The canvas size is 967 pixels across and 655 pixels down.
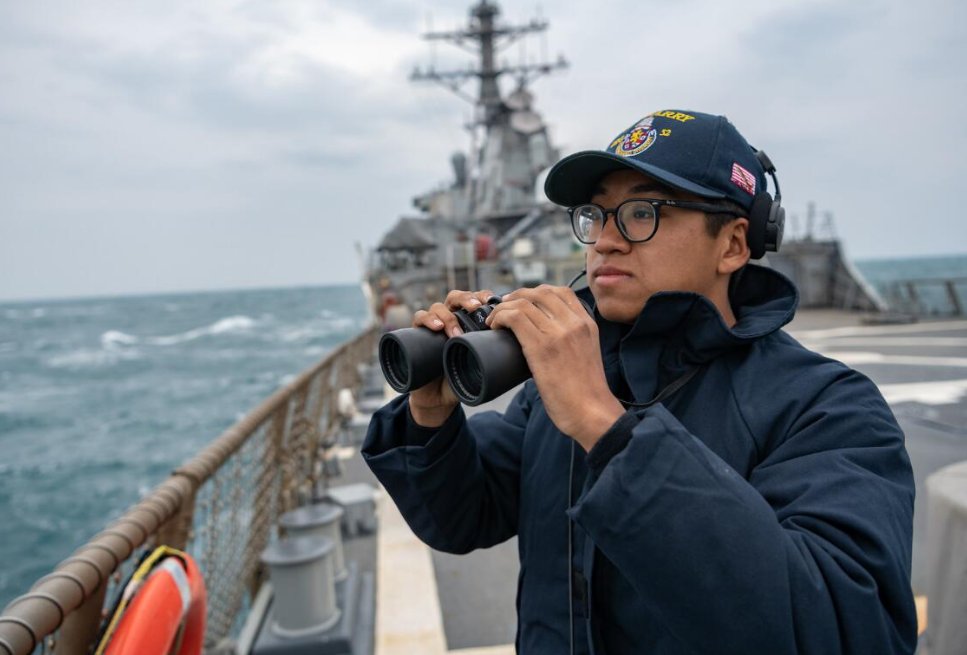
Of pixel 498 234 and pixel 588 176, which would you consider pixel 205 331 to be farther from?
pixel 588 176

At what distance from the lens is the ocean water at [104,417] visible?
11977 millimetres

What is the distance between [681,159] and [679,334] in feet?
1.14

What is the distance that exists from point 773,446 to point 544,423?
54cm

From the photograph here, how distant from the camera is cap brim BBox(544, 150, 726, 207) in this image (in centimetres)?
119

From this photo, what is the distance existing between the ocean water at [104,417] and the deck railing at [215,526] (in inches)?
254

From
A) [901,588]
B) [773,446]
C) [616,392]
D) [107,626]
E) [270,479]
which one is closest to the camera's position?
[901,588]

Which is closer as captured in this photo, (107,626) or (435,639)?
(107,626)

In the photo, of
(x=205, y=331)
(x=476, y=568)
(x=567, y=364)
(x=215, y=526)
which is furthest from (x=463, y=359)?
(x=205, y=331)

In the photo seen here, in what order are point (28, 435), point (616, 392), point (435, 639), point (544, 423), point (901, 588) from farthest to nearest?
point (28, 435), point (435, 639), point (544, 423), point (616, 392), point (901, 588)

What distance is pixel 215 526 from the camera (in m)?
3.40

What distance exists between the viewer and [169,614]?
184cm

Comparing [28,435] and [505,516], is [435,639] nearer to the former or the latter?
[505,516]

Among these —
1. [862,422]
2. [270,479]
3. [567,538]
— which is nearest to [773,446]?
[862,422]

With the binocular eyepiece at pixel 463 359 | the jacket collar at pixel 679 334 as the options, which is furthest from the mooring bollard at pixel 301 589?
the jacket collar at pixel 679 334
